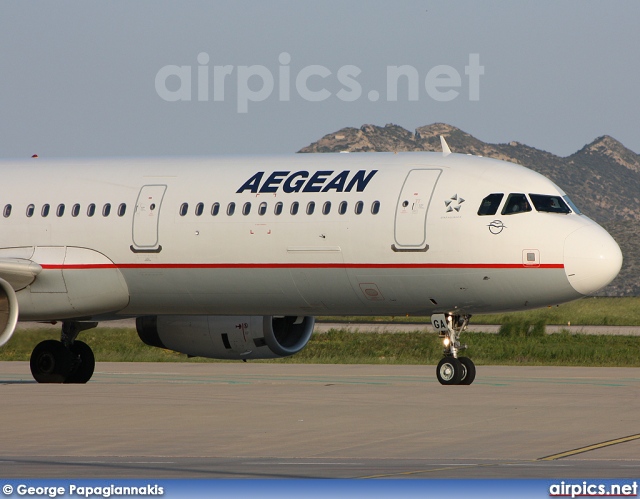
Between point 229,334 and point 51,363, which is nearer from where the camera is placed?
point 229,334

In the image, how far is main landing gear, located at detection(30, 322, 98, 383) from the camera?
31031mm

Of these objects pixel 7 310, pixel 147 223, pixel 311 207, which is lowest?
pixel 7 310

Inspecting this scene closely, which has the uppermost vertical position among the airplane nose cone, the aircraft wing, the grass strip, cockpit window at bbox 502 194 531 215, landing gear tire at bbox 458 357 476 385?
the grass strip

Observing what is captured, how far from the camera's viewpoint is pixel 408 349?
45.9 m

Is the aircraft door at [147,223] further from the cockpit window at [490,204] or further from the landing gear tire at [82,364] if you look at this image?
the cockpit window at [490,204]

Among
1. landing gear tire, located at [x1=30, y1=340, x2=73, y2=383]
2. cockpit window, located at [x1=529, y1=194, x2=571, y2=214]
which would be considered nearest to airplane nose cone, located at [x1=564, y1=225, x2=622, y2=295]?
cockpit window, located at [x1=529, y1=194, x2=571, y2=214]

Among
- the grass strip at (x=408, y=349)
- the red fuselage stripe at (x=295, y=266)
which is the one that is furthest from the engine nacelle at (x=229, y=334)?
the grass strip at (x=408, y=349)

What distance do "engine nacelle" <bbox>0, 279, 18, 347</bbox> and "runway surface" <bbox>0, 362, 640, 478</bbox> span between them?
4.09 ft

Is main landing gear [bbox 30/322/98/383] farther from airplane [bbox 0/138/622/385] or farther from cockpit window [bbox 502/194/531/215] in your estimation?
cockpit window [bbox 502/194/531/215]

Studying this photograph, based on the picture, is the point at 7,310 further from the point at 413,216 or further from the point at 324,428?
the point at 324,428

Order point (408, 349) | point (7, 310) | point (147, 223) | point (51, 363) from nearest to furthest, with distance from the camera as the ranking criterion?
point (7, 310) < point (147, 223) < point (51, 363) < point (408, 349)

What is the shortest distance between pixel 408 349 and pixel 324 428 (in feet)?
86.0

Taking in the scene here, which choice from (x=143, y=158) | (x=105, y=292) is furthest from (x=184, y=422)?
(x=143, y=158)

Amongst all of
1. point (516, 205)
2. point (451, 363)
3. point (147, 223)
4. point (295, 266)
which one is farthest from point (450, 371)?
point (147, 223)
